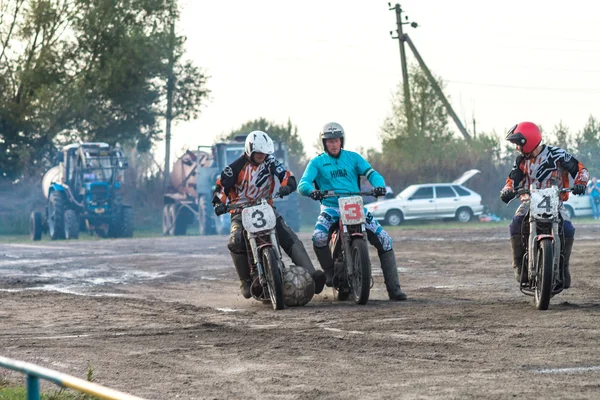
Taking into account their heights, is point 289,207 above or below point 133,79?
below

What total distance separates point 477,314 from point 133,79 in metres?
37.5

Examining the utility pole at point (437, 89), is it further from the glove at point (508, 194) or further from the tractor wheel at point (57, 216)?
the glove at point (508, 194)

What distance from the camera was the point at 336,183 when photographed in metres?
12.0

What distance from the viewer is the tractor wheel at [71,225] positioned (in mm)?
34312

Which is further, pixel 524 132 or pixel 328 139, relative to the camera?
pixel 328 139

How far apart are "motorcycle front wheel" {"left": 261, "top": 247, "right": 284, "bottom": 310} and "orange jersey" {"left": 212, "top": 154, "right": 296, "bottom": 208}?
2.38 feet

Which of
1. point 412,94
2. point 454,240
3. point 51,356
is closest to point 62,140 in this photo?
point 412,94

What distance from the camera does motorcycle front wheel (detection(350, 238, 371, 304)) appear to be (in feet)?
37.2

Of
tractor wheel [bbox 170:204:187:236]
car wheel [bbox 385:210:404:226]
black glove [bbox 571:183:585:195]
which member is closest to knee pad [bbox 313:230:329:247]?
black glove [bbox 571:183:585:195]

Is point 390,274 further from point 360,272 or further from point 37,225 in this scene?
point 37,225

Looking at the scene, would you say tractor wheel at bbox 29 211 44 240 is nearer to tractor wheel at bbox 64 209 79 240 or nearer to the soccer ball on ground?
tractor wheel at bbox 64 209 79 240

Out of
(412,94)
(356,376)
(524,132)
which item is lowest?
(356,376)

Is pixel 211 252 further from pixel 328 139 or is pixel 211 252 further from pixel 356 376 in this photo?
pixel 356 376

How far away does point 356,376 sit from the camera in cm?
712
